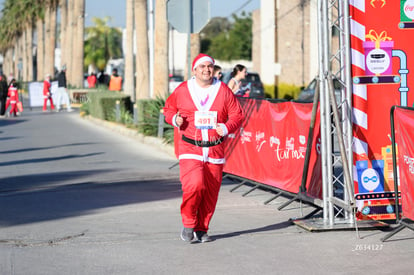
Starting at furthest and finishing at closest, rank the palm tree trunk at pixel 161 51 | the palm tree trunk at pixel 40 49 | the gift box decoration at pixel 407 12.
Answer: the palm tree trunk at pixel 40 49, the palm tree trunk at pixel 161 51, the gift box decoration at pixel 407 12

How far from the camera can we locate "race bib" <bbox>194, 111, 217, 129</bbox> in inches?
338

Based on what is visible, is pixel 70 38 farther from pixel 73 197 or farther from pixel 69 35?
pixel 73 197

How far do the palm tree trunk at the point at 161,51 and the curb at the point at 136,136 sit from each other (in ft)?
4.21

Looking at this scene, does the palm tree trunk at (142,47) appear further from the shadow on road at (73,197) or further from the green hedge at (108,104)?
the shadow on road at (73,197)

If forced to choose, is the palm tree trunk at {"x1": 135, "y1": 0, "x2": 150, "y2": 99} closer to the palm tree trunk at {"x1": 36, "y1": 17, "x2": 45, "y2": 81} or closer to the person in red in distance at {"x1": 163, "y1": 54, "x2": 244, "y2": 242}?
the person in red in distance at {"x1": 163, "y1": 54, "x2": 244, "y2": 242}

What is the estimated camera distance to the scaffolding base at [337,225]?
363 inches

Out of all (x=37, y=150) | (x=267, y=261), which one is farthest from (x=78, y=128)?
(x=267, y=261)

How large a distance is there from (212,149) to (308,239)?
136 centimetres

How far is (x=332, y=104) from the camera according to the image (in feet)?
29.9

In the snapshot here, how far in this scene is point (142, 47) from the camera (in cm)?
2856

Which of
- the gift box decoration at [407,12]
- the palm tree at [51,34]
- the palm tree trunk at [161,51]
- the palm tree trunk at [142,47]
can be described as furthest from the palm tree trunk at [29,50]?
the gift box decoration at [407,12]

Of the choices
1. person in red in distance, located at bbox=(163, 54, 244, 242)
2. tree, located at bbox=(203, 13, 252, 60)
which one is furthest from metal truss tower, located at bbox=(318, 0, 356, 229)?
tree, located at bbox=(203, 13, 252, 60)

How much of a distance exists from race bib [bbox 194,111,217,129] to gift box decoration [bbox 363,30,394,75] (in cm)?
187

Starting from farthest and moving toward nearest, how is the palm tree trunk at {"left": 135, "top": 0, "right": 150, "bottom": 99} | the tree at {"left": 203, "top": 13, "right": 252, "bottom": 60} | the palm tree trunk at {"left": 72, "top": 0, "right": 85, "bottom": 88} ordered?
the tree at {"left": 203, "top": 13, "right": 252, "bottom": 60}, the palm tree trunk at {"left": 72, "top": 0, "right": 85, "bottom": 88}, the palm tree trunk at {"left": 135, "top": 0, "right": 150, "bottom": 99}
